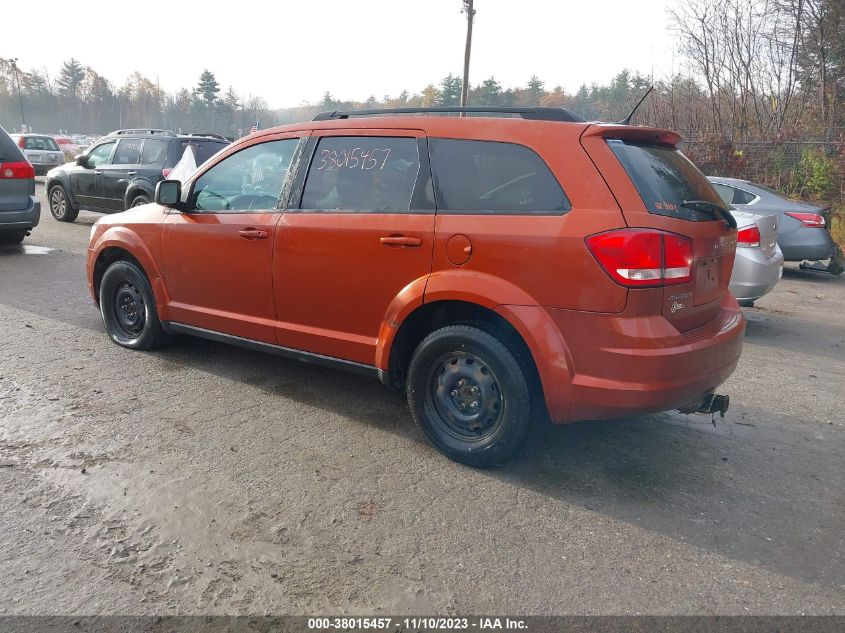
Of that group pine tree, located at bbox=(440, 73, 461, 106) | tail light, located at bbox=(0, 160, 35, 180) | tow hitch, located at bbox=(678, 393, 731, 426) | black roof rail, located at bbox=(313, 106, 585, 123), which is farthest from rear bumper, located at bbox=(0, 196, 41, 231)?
pine tree, located at bbox=(440, 73, 461, 106)

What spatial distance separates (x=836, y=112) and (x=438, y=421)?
72.5 feet

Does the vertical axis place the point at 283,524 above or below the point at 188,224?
below

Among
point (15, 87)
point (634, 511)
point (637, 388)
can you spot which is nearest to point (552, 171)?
point (637, 388)

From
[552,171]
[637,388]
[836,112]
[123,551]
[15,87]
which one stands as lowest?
[123,551]

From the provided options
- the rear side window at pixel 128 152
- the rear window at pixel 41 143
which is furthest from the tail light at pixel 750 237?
the rear window at pixel 41 143

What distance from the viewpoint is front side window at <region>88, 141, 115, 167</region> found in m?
12.3

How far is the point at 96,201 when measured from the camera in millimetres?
12508

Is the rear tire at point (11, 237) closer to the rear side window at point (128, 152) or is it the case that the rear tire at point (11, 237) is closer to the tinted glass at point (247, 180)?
the rear side window at point (128, 152)

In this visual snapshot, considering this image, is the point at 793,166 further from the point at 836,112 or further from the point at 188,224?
the point at 188,224

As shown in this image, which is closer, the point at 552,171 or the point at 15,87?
the point at 552,171

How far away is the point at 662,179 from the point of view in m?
3.40

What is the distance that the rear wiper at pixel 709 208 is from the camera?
338cm

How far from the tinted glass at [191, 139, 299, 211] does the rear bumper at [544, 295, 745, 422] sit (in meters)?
2.21

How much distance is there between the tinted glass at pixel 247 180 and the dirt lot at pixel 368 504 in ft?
4.21
